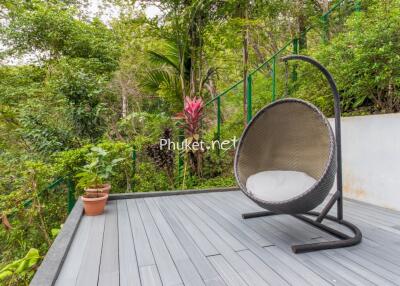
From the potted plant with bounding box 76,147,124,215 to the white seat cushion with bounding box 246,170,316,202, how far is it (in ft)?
5.00

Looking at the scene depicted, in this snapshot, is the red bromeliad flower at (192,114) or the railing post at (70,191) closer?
the railing post at (70,191)

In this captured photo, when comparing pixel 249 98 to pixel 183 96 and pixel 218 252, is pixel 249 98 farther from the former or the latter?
pixel 218 252

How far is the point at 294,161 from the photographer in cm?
251

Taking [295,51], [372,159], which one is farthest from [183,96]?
[372,159]

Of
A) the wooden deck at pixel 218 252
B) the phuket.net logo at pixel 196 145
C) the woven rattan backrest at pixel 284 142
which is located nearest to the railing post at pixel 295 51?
the phuket.net logo at pixel 196 145

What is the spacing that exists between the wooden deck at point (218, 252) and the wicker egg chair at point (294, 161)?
0.14m

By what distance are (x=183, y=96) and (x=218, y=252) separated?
10.4 ft

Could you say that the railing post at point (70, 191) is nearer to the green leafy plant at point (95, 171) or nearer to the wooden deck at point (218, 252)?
the green leafy plant at point (95, 171)

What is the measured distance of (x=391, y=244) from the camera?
1922 mm

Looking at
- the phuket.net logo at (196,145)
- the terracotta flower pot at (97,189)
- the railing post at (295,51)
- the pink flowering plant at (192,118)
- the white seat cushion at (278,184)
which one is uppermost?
the railing post at (295,51)

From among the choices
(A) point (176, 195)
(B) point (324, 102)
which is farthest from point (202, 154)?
(B) point (324, 102)

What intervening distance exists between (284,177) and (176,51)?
3249mm

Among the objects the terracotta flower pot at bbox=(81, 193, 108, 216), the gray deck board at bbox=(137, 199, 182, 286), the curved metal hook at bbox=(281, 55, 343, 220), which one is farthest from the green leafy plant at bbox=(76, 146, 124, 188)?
the curved metal hook at bbox=(281, 55, 343, 220)

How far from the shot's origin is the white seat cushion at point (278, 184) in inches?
82.4
